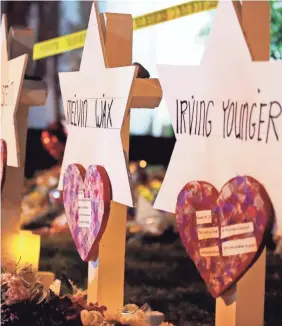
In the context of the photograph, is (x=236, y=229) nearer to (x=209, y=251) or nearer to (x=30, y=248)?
(x=209, y=251)

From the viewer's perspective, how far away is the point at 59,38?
3150 mm

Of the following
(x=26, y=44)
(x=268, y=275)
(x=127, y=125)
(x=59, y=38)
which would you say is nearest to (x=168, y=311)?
(x=268, y=275)

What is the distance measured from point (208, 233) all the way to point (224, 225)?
0.04 m

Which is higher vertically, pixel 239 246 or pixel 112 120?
pixel 112 120

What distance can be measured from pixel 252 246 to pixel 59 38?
8.13ft

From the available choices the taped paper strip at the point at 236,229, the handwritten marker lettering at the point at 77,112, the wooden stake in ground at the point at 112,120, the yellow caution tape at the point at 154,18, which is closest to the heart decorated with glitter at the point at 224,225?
the taped paper strip at the point at 236,229

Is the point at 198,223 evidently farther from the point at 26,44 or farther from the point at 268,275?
the point at 268,275

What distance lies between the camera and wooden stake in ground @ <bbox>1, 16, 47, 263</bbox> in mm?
1447

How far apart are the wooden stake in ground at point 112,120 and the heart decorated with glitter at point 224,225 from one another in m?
0.17

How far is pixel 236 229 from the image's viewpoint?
855 millimetres

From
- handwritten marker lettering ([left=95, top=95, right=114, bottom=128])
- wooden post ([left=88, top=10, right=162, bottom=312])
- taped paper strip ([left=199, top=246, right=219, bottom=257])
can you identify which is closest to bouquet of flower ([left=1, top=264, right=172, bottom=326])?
wooden post ([left=88, top=10, right=162, bottom=312])

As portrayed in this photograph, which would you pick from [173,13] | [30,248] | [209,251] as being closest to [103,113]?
[209,251]

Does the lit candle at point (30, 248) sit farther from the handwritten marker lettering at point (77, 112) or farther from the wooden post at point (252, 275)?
the wooden post at point (252, 275)

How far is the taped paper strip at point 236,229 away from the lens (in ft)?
2.73
